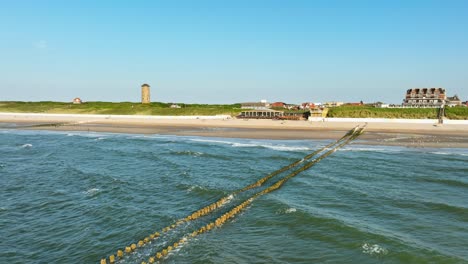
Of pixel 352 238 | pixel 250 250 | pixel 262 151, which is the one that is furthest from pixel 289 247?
pixel 262 151

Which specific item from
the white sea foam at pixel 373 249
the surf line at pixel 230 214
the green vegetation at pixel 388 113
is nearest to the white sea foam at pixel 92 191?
the surf line at pixel 230 214

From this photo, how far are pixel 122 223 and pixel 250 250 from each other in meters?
6.86

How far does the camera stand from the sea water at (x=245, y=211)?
13703mm

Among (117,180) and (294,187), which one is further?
(117,180)

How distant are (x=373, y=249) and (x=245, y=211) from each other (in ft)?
22.7

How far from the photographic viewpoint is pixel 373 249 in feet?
45.4

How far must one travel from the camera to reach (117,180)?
1014 inches

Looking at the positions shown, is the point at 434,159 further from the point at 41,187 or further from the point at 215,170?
the point at 41,187

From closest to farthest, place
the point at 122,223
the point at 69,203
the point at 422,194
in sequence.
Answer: the point at 122,223
the point at 69,203
the point at 422,194

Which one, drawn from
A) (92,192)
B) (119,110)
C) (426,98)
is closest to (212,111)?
(119,110)

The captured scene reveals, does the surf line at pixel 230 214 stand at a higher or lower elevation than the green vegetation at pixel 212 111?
lower

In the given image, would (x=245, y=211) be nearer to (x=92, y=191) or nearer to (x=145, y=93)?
(x=92, y=191)

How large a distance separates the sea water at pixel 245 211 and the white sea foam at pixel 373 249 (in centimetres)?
4

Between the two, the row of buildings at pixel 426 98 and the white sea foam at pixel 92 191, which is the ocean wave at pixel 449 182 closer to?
the white sea foam at pixel 92 191
